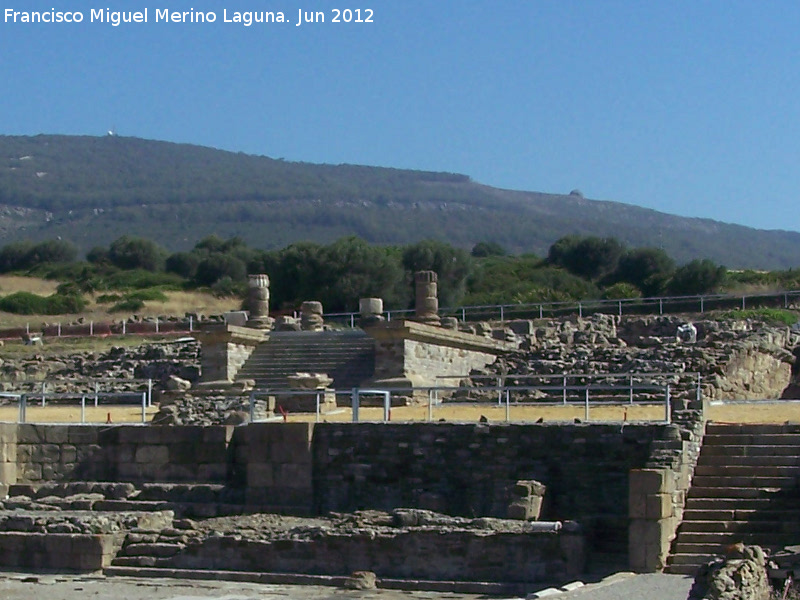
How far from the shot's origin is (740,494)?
72.1 ft

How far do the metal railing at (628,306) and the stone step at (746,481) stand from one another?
2223 cm

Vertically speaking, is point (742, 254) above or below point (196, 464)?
above

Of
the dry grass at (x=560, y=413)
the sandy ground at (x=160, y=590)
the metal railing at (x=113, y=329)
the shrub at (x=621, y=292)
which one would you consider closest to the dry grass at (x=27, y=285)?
the metal railing at (x=113, y=329)

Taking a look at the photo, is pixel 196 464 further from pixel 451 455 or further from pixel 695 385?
pixel 695 385

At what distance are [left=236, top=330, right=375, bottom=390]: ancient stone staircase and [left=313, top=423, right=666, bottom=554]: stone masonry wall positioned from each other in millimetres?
9584

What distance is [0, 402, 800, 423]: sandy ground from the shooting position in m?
26.0

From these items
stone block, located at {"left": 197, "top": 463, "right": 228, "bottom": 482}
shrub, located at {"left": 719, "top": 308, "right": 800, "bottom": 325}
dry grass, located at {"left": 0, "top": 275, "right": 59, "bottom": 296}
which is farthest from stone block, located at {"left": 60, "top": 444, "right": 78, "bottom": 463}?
dry grass, located at {"left": 0, "top": 275, "right": 59, "bottom": 296}

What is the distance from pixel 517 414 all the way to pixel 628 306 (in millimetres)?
19657

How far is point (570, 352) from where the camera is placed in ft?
122

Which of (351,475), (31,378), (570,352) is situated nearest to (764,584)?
(351,475)

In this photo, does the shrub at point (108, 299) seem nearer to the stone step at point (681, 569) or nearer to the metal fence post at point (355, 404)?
the metal fence post at point (355, 404)

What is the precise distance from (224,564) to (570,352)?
16.5m

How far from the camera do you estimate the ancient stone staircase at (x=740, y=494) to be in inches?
826

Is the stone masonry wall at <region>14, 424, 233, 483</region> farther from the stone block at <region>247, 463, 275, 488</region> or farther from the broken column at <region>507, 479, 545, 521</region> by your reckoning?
the broken column at <region>507, 479, 545, 521</region>
